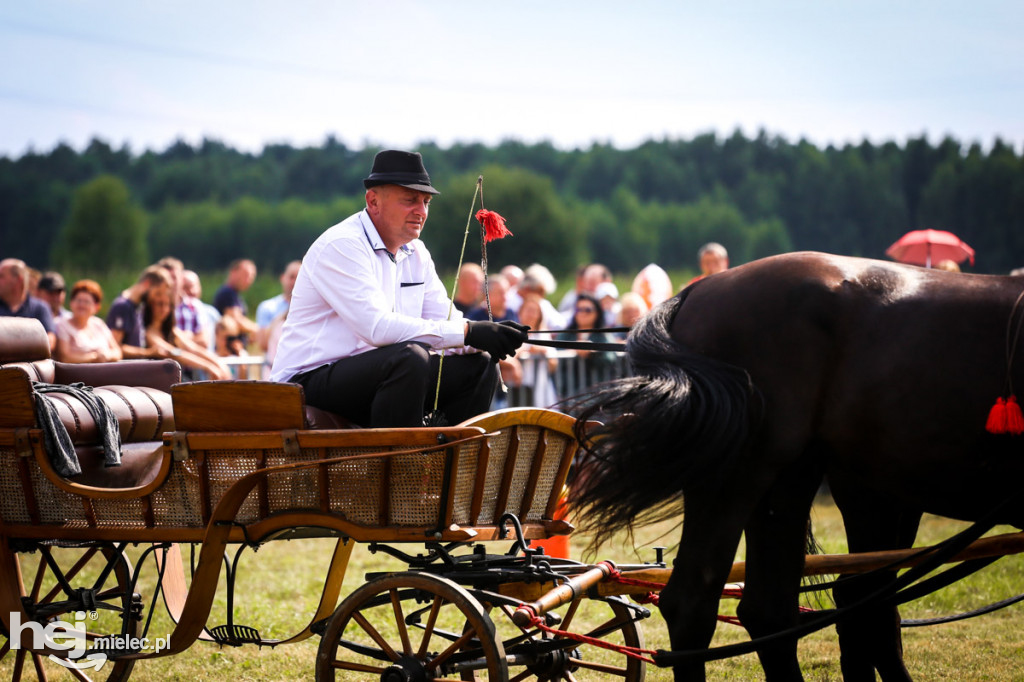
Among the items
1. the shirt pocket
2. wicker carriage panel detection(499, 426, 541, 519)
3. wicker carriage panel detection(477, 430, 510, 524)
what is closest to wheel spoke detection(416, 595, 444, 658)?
wicker carriage panel detection(477, 430, 510, 524)

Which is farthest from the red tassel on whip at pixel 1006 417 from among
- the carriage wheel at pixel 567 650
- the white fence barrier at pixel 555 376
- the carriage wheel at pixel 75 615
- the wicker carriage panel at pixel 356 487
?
the white fence barrier at pixel 555 376

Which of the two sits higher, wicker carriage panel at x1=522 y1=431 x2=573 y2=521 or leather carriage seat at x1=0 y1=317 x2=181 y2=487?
leather carriage seat at x1=0 y1=317 x2=181 y2=487

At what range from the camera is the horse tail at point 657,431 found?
3.06 metres

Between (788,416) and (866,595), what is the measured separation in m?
0.98

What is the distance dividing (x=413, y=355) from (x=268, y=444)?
0.57m

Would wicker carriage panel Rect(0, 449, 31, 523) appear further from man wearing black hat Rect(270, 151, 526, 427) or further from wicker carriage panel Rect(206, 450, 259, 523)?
man wearing black hat Rect(270, 151, 526, 427)

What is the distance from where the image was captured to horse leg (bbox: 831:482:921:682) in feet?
12.1

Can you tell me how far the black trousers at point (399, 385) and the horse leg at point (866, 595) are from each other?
137 cm

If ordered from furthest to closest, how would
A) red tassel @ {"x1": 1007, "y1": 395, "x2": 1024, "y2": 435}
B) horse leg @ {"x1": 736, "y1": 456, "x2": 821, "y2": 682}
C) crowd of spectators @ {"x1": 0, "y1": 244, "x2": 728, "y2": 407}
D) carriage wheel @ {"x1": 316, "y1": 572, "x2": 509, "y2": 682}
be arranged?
crowd of spectators @ {"x1": 0, "y1": 244, "x2": 728, "y2": 407}, horse leg @ {"x1": 736, "y1": 456, "x2": 821, "y2": 682}, carriage wheel @ {"x1": 316, "y1": 572, "x2": 509, "y2": 682}, red tassel @ {"x1": 1007, "y1": 395, "x2": 1024, "y2": 435}

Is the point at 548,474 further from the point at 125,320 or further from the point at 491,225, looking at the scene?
the point at 125,320

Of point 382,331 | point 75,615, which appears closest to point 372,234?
point 382,331

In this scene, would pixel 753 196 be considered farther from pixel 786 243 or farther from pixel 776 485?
pixel 776 485

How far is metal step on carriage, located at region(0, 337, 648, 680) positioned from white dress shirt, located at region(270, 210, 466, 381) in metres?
0.45

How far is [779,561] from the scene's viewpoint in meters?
3.30
